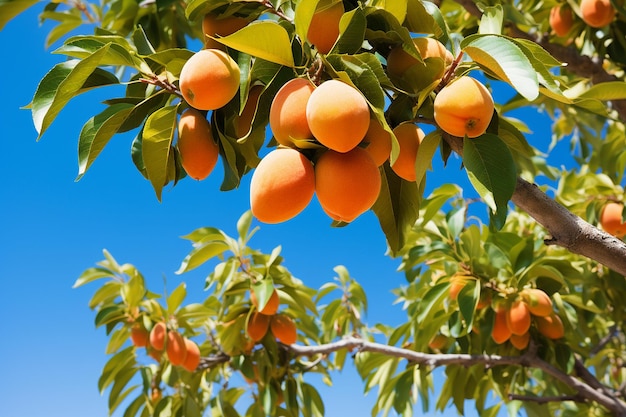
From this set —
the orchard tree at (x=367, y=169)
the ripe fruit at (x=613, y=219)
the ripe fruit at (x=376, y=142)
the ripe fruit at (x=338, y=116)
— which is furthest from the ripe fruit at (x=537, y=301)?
the ripe fruit at (x=338, y=116)

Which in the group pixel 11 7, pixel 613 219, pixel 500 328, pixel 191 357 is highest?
pixel 11 7

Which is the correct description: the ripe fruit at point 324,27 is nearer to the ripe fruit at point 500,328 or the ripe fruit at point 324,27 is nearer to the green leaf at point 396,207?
the green leaf at point 396,207

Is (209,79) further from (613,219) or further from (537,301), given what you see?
(613,219)

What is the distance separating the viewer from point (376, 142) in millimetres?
795

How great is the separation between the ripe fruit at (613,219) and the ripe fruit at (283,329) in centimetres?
127

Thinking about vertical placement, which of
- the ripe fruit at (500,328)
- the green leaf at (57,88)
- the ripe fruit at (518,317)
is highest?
the green leaf at (57,88)

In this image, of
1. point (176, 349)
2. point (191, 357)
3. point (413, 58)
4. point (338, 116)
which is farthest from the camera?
point (191, 357)

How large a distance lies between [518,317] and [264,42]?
1378 mm

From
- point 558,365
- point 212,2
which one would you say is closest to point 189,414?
point 558,365

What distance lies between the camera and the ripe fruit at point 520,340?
2010 millimetres

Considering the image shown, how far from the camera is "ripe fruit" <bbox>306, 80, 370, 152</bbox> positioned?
0.68 m

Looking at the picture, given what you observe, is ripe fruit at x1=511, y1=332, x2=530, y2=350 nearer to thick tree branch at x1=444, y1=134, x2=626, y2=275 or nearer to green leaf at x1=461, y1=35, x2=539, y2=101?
thick tree branch at x1=444, y1=134, x2=626, y2=275

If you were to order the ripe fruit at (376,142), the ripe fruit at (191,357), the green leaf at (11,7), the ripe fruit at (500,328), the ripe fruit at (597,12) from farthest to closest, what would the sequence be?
the ripe fruit at (191,357) → the ripe fruit at (597,12) → the ripe fruit at (500,328) → the green leaf at (11,7) → the ripe fruit at (376,142)

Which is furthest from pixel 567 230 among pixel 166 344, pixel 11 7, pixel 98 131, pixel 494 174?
pixel 166 344
